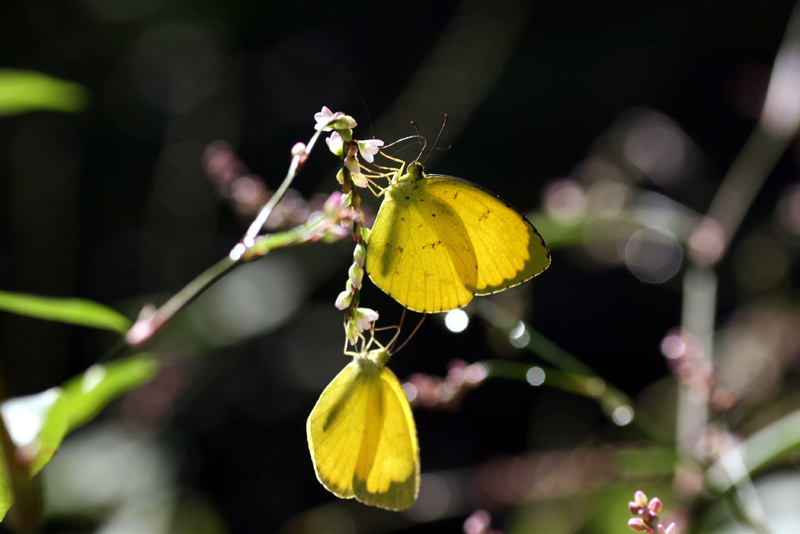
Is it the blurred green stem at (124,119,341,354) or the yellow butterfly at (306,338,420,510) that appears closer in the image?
the blurred green stem at (124,119,341,354)

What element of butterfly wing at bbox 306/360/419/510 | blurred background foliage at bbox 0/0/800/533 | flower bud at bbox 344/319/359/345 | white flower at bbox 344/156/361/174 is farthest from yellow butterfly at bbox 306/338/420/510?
blurred background foliage at bbox 0/0/800/533

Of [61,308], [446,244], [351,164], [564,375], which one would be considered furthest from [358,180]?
[564,375]

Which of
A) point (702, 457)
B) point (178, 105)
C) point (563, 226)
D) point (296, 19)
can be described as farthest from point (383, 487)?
point (296, 19)

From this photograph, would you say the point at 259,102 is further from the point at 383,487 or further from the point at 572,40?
the point at 383,487

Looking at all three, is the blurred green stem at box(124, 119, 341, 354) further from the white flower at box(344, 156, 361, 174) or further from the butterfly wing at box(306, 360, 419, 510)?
the butterfly wing at box(306, 360, 419, 510)

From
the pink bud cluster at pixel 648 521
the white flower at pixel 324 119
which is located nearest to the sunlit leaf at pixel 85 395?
the white flower at pixel 324 119
